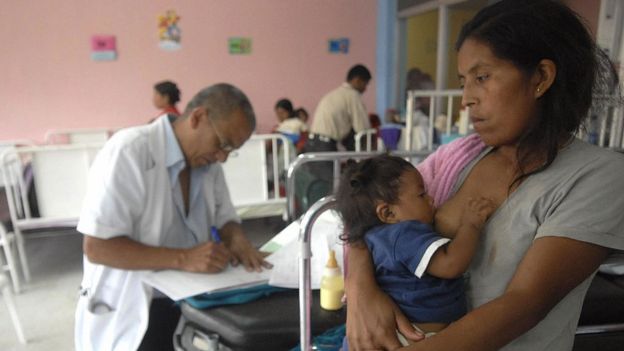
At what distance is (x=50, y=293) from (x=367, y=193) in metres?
2.90

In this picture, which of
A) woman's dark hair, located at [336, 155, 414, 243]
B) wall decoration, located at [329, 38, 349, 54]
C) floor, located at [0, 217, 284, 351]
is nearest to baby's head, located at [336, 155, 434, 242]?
woman's dark hair, located at [336, 155, 414, 243]

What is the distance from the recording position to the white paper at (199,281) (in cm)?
124

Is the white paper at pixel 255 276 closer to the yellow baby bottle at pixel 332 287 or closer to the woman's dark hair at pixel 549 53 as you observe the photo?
the yellow baby bottle at pixel 332 287

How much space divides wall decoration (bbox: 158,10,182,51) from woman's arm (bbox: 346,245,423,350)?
195 inches

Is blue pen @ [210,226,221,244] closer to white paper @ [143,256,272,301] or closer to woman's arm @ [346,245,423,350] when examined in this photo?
white paper @ [143,256,272,301]

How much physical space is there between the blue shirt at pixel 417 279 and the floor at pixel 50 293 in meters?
2.22

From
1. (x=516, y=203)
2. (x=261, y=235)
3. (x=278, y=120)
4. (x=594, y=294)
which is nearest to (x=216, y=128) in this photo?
(x=516, y=203)

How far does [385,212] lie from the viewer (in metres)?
0.94

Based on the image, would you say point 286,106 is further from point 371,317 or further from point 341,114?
point 371,317

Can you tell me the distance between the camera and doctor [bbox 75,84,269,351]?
1.35 m

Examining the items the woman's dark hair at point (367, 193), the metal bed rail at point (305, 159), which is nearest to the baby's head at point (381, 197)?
the woman's dark hair at point (367, 193)

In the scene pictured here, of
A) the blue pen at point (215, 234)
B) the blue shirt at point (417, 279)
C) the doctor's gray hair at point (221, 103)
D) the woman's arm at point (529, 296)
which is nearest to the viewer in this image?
the woman's arm at point (529, 296)

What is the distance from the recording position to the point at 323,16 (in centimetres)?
572

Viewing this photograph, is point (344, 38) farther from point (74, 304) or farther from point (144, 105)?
point (74, 304)
